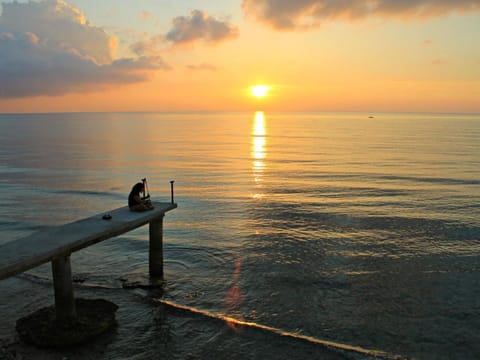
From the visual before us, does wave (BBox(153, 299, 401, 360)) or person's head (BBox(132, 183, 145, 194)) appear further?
person's head (BBox(132, 183, 145, 194))

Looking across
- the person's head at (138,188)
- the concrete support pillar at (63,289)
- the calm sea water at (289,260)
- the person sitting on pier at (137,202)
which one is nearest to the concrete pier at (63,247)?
the concrete support pillar at (63,289)

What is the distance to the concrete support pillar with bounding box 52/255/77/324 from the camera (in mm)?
9891

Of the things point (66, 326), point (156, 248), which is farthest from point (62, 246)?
point (156, 248)

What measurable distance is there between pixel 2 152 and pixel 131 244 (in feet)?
179

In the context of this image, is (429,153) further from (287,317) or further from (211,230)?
(287,317)

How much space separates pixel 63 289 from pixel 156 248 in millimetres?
4435

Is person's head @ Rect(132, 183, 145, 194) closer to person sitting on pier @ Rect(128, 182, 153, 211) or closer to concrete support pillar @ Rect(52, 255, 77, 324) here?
person sitting on pier @ Rect(128, 182, 153, 211)

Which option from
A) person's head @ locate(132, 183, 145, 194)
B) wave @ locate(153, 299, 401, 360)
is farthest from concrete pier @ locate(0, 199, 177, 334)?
wave @ locate(153, 299, 401, 360)

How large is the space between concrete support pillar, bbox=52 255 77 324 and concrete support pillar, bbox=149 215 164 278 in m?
3.96

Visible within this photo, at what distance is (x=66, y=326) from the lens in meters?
10.5

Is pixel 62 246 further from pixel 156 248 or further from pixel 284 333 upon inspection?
pixel 284 333

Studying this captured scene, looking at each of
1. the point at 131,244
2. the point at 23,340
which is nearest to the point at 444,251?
the point at 131,244

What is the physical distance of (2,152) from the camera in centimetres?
6278

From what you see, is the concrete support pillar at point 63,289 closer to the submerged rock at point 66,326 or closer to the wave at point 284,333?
the submerged rock at point 66,326
